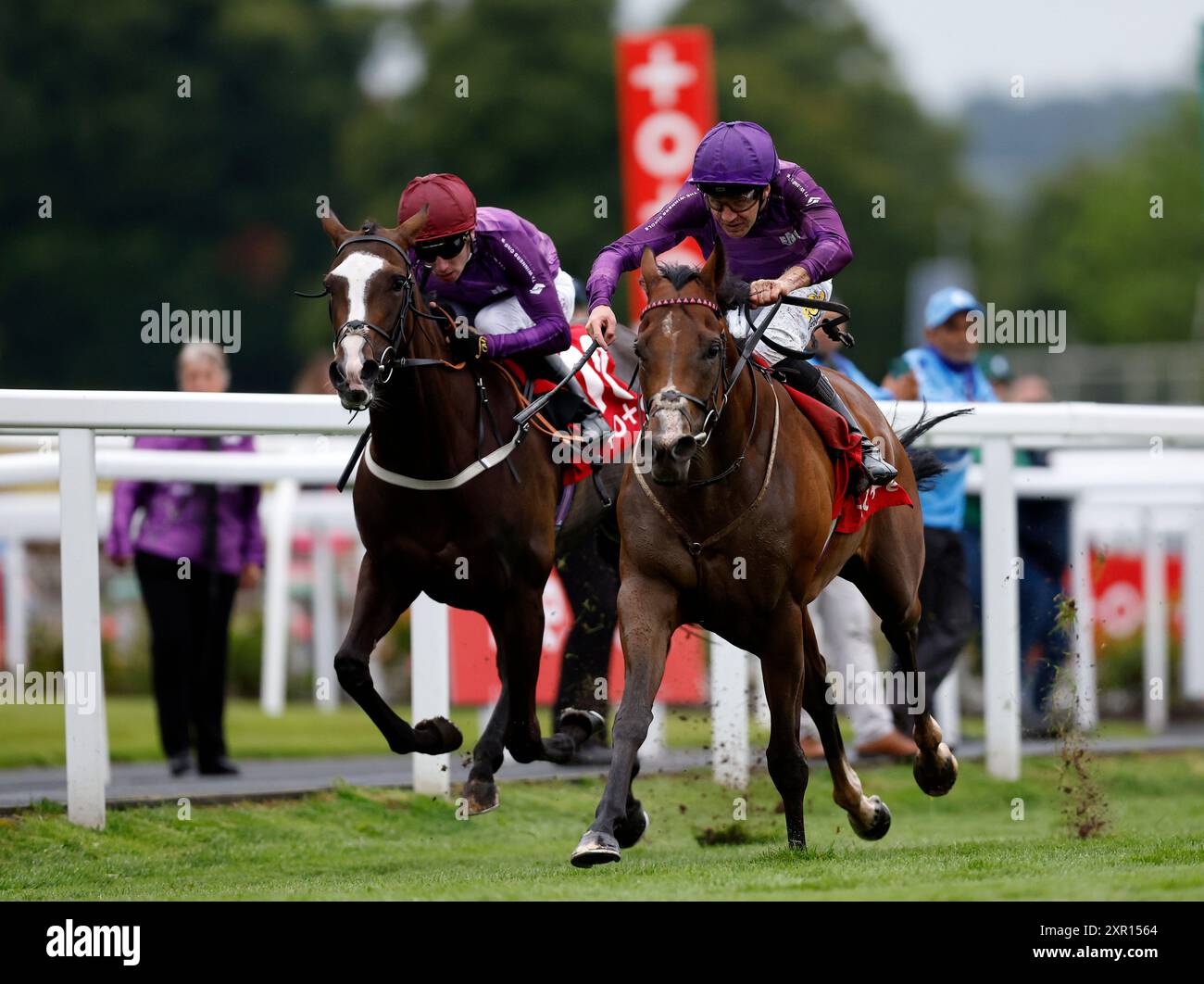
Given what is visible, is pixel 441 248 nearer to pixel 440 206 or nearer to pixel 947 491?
pixel 440 206

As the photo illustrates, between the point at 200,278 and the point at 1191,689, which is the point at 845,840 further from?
the point at 200,278

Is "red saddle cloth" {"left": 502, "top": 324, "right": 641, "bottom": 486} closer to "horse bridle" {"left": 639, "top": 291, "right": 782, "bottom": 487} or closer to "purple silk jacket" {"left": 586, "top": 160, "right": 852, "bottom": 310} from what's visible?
"purple silk jacket" {"left": 586, "top": 160, "right": 852, "bottom": 310}

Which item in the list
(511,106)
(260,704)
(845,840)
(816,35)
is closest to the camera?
(845,840)

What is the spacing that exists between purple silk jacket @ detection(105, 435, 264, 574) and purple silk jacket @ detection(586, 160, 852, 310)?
3.55 meters

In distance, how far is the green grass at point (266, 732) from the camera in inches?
439

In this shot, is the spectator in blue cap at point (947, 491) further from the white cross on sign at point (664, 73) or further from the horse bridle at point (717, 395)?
the white cross on sign at point (664, 73)

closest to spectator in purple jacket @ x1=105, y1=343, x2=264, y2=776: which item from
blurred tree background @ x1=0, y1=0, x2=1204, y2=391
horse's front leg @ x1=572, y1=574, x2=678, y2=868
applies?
horse's front leg @ x1=572, y1=574, x2=678, y2=868

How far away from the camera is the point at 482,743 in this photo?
7.85m

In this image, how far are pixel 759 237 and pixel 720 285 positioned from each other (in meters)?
0.98

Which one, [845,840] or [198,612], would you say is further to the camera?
[198,612]

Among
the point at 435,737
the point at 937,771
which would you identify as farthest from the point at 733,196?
the point at 937,771

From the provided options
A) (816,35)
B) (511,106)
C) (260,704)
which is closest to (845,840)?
(260,704)

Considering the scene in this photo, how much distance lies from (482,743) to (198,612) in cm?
306

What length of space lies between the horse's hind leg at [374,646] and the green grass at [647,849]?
1.51ft
